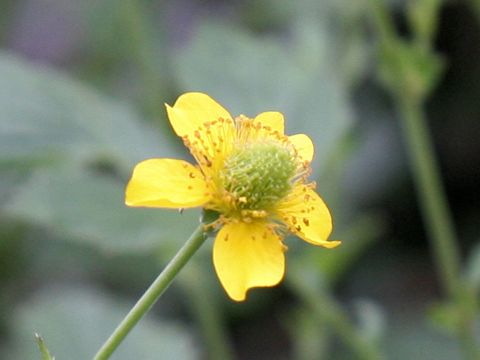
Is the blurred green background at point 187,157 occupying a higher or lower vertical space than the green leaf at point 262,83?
lower

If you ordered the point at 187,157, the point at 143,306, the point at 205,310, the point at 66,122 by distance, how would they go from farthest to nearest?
1. the point at 187,157
2. the point at 205,310
3. the point at 66,122
4. the point at 143,306

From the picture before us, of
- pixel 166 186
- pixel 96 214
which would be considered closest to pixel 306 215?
pixel 166 186

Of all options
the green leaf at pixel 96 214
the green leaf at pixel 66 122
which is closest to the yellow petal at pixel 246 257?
the green leaf at pixel 96 214

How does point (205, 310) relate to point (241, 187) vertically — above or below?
below

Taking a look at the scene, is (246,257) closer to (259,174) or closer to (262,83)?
(259,174)

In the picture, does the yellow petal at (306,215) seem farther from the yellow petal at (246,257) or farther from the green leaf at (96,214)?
the green leaf at (96,214)
